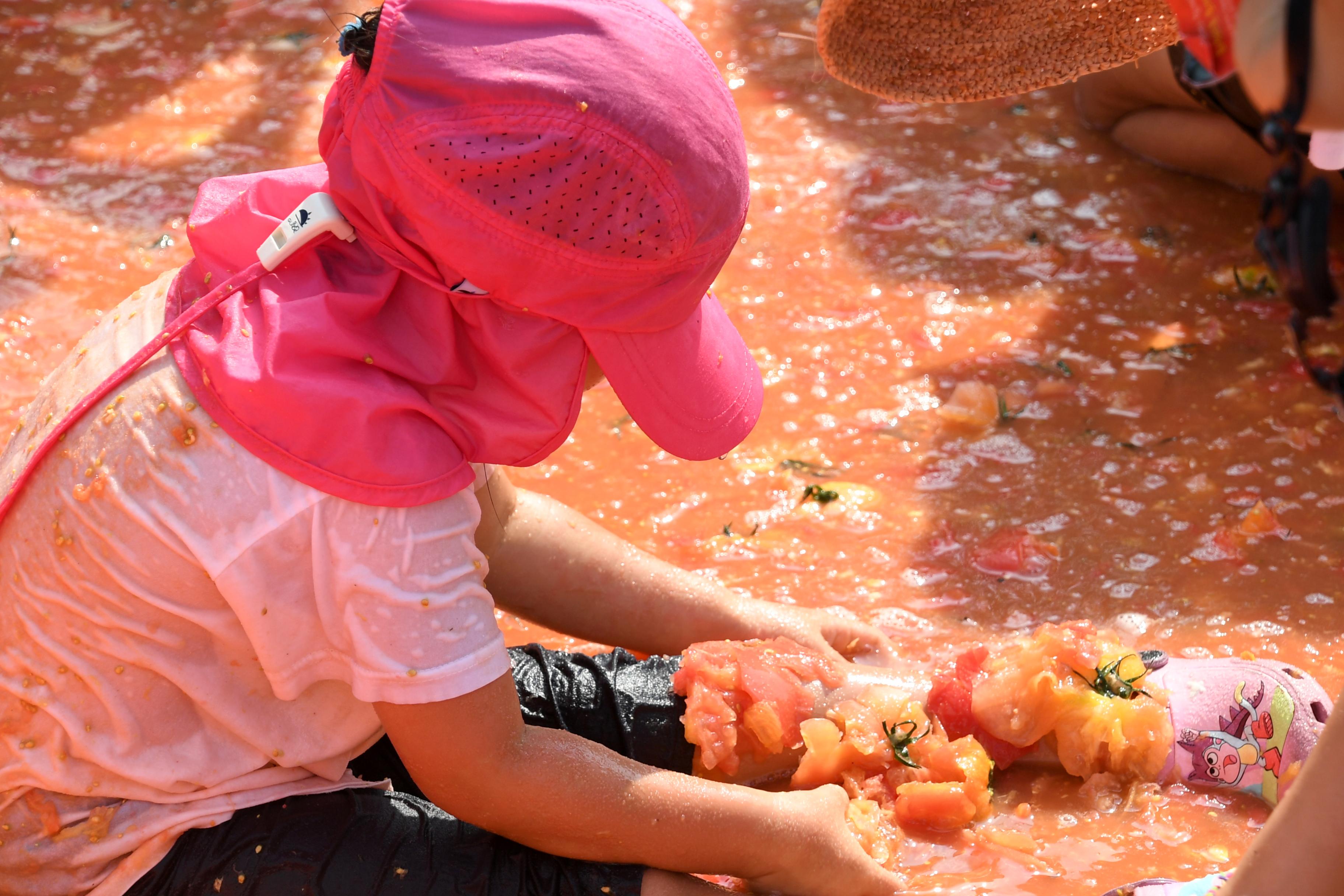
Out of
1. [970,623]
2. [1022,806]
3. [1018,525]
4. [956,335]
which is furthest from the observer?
[956,335]

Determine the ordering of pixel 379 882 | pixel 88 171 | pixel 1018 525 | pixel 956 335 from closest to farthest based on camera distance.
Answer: pixel 379 882 → pixel 1018 525 → pixel 956 335 → pixel 88 171

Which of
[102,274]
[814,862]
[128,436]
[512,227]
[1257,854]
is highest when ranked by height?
[512,227]

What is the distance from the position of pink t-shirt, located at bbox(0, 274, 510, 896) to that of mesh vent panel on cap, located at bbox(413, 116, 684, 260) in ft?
1.17

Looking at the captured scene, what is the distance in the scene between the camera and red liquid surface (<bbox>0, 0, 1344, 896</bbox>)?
224 centimetres

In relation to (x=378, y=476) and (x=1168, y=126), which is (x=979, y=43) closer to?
(x=378, y=476)

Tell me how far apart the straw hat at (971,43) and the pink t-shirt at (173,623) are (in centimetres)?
117

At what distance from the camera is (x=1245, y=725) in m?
1.86

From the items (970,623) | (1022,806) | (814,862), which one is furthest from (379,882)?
(970,623)

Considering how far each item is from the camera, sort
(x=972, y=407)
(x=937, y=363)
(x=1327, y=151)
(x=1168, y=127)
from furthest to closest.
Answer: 1. (x=1168, y=127)
2. (x=937, y=363)
3. (x=972, y=407)
4. (x=1327, y=151)

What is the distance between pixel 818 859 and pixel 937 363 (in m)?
1.53

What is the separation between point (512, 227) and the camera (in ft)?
4.28

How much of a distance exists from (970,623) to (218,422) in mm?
1369

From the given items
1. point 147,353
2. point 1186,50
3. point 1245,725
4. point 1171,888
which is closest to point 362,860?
point 147,353

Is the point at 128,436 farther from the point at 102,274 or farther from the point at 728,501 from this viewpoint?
the point at 102,274
